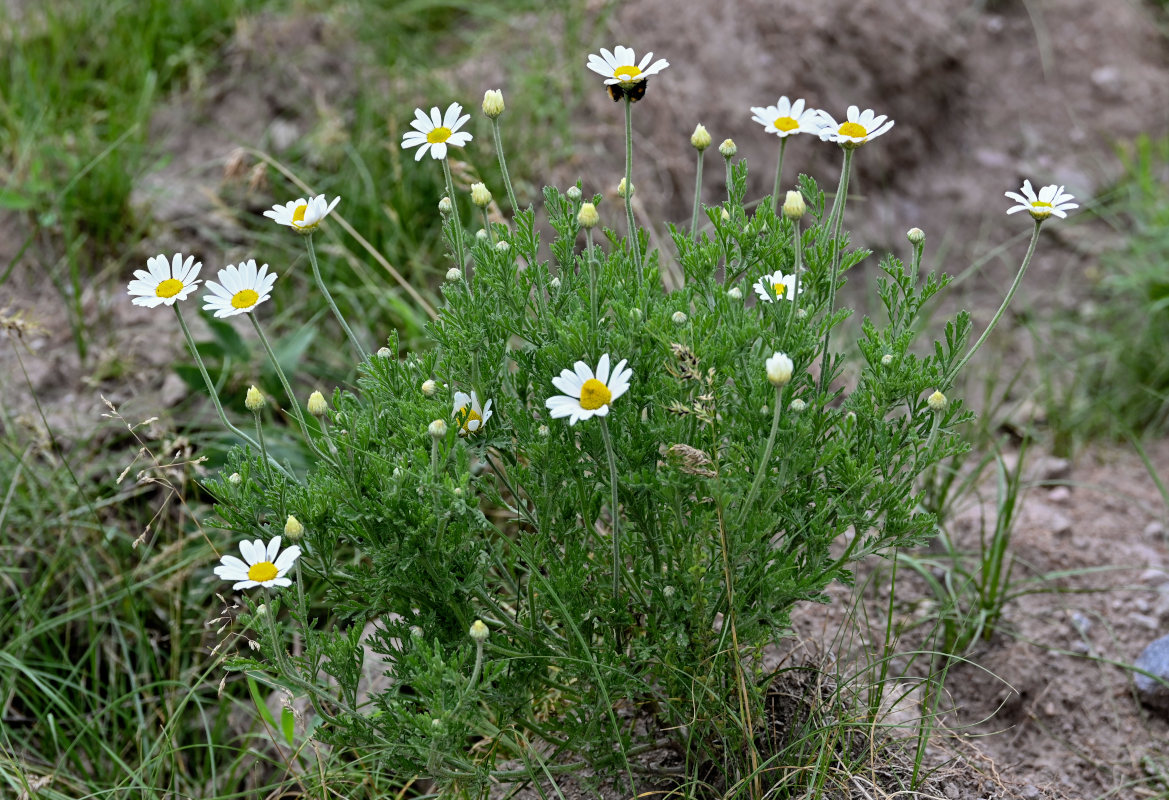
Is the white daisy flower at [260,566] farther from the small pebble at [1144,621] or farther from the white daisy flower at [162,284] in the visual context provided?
the small pebble at [1144,621]

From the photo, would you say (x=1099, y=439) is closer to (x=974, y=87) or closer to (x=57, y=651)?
(x=974, y=87)

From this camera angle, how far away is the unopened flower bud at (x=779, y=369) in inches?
53.4

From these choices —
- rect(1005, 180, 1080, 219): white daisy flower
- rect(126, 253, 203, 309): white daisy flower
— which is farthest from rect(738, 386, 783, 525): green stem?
rect(126, 253, 203, 309): white daisy flower

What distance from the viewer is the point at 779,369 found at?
1356 mm

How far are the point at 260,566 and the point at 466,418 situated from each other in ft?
1.19

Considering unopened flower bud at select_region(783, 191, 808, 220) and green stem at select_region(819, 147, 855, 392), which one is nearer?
unopened flower bud at select_region(783, 191, 808, 220)

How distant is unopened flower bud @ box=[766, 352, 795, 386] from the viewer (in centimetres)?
136

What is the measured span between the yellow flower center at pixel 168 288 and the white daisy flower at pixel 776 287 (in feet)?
2.97

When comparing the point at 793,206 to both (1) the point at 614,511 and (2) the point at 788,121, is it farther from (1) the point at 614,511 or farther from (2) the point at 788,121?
(1) the point at 614,511

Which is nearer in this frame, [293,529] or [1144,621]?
[293,529]

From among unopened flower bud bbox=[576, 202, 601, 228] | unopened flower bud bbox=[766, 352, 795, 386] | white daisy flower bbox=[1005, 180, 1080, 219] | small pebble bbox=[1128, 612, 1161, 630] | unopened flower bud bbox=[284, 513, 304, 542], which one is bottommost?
small pebble bbox=[1128, 612, 1161, 630]

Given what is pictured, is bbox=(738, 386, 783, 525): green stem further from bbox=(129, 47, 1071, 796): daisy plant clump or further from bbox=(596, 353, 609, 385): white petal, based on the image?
bbox=(596, 353, 609, 385): white petal

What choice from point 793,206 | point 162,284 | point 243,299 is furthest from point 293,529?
point 793,206

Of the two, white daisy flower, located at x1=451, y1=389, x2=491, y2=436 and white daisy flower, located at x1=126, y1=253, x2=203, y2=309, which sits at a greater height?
white daisy flower, located at x1=126, y1=253, x2=203, y2=309
